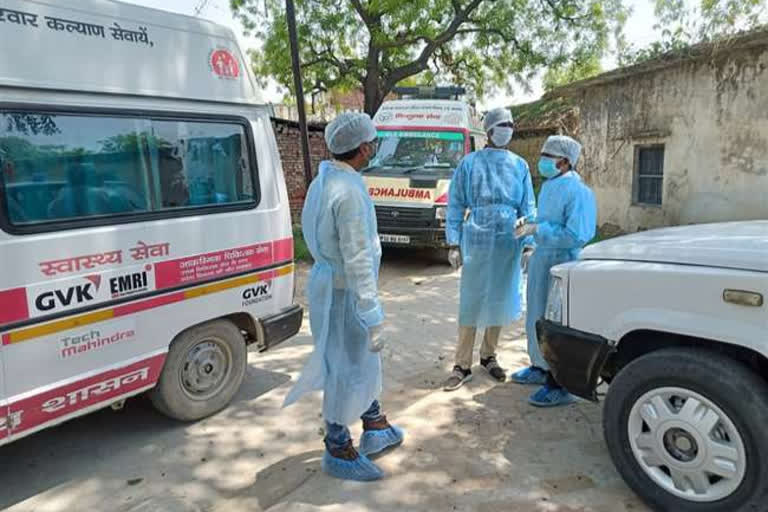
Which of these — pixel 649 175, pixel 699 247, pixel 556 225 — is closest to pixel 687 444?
pixel 699 247

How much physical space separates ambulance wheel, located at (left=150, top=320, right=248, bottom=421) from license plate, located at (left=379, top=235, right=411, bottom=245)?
4.72 metres

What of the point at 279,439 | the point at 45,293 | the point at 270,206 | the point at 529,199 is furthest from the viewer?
the point at 529,199

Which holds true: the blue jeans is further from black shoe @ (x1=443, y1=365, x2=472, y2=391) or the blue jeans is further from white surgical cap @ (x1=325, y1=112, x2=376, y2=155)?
white surgical cap @ (x1=325, y1=112, x2=376, y2=155)

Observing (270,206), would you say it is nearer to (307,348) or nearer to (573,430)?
(307,348)

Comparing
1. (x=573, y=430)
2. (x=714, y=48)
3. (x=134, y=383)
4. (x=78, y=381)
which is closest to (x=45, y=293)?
(x=78, y=381)

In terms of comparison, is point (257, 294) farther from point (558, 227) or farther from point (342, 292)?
point (558, 227)

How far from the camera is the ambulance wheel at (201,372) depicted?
11.2 ft

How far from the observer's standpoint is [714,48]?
344 inches

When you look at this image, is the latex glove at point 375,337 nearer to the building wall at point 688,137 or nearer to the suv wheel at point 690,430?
the suv wheel at point 690,430

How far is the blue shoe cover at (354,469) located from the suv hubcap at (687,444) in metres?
1.28

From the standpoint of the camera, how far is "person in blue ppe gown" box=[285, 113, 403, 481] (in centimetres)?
268

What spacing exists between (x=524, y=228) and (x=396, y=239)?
451 centimetres

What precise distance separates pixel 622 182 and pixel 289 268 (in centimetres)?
880

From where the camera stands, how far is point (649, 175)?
1051cm
